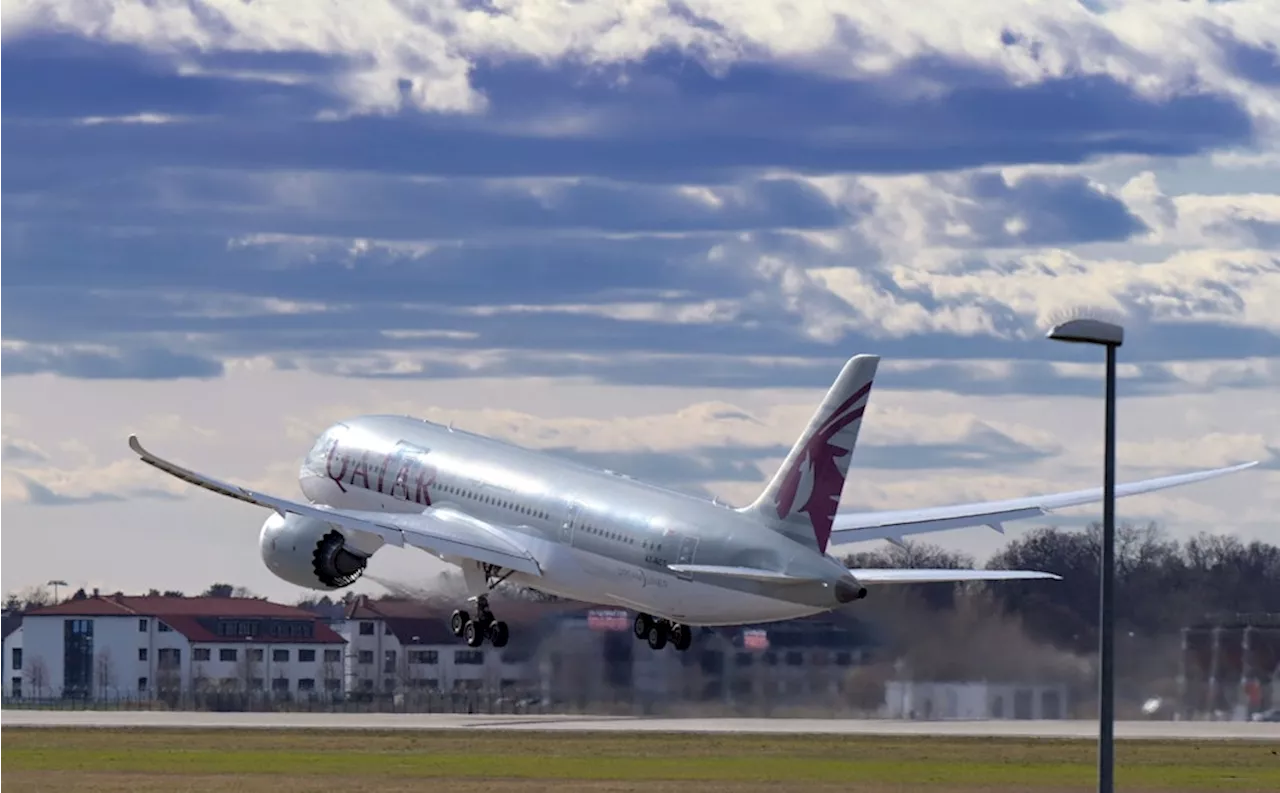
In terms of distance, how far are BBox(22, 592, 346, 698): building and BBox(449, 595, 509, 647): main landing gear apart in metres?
62.9

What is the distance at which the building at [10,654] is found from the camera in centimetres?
17238

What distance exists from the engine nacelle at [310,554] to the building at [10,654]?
77.6 metres

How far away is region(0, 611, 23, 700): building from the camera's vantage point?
17238cm

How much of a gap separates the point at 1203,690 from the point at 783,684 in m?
20.1

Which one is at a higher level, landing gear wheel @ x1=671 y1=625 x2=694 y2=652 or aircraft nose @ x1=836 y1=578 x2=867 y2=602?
aircraft nose @ x1=836 y1=578 x2=867 y2=602

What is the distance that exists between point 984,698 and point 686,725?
1479 centimetres

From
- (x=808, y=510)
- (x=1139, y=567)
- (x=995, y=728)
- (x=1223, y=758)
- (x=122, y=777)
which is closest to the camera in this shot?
(x=808, y=510)

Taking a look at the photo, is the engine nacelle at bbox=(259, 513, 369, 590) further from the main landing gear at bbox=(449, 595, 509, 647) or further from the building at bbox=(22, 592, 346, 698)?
the building at bbox=(22, 592, 346, 698)

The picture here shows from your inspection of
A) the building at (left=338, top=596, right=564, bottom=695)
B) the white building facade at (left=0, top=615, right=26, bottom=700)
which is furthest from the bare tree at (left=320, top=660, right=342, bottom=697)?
the white building facade at (left=0, top=615, right=26, bottom=700)

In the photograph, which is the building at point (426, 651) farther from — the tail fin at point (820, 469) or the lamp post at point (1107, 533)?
the lamp post at point (1107, 533)

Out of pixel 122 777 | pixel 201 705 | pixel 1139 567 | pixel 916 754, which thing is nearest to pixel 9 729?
pixel 201 705

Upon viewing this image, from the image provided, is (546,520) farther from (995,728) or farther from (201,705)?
(201,705)

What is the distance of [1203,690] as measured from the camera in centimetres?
12812

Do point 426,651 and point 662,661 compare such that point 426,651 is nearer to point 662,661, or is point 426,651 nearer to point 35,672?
point 662,661
